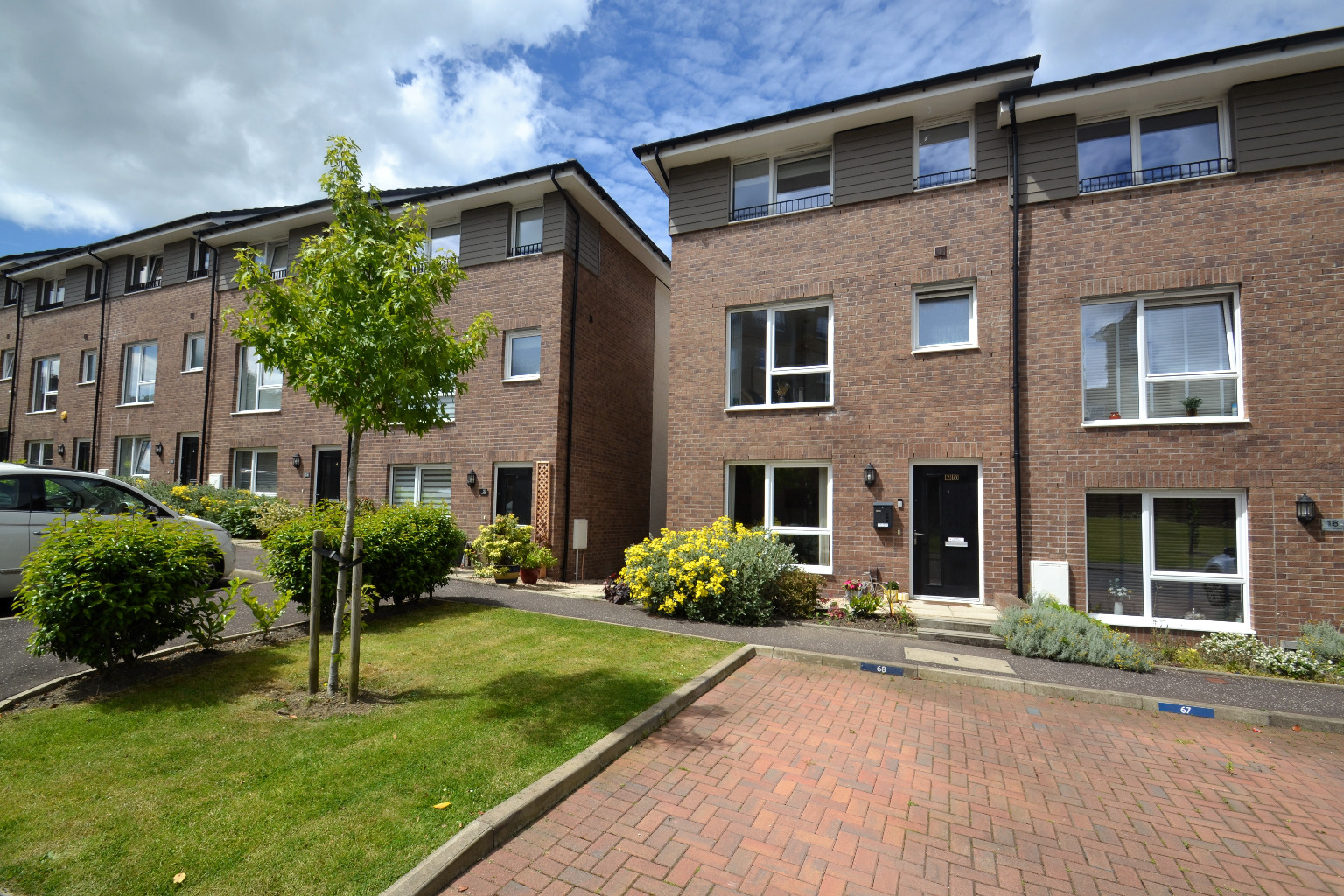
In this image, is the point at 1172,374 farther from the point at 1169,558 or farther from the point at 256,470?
the point at 256,470

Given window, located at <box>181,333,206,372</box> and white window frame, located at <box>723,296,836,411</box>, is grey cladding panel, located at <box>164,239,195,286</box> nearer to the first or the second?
window, located at <box>181,333,206,372</box>

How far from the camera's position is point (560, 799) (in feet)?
Answer: 12.4

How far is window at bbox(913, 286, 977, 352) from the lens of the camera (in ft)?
33.1

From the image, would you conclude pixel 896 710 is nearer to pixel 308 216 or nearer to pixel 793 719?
pixel 793 719

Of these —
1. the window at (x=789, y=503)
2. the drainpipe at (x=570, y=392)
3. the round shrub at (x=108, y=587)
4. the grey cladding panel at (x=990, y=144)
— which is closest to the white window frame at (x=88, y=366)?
the drainpipe at (x=570, y=392)

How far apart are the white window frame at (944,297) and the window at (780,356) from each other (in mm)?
1382

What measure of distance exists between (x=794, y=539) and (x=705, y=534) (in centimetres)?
186

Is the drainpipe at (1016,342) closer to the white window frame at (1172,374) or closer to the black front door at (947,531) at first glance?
the black front door at (947,531)

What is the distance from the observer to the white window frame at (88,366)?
19953mm

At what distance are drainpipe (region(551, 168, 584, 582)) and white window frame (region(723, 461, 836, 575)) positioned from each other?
11.5 feet

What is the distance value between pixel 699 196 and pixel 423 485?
873cm

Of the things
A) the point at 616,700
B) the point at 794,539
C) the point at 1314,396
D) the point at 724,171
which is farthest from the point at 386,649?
the point at 1314,396

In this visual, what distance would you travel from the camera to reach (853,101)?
10.5 m

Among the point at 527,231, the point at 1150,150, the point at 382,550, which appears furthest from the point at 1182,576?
the point at 527,231
